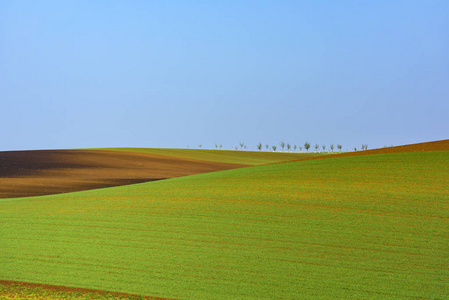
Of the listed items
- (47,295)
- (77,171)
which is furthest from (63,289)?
(77,171)

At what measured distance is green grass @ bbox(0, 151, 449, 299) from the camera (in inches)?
340

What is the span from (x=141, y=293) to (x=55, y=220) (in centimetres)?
570

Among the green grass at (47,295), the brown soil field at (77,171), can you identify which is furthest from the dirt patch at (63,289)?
the brown soil field at (77,171)

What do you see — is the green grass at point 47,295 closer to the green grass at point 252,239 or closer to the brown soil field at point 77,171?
the green grass at point 252,239

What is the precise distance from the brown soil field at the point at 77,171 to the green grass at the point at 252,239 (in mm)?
9369

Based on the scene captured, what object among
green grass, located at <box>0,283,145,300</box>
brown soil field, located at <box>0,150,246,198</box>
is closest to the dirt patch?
green grass, located at <box>0,283,145,300</box>

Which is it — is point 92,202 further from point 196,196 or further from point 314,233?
point 314,233

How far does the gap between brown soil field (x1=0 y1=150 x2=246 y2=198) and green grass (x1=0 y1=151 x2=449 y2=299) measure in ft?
30.7

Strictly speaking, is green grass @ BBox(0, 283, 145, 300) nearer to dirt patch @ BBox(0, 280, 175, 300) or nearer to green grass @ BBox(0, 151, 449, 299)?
dirt patch @ BBox(0, 280, 175, 300)

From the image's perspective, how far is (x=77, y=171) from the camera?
32.9 metres

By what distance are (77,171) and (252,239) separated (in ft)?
81.0

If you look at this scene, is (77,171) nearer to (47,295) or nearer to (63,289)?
(63,289)

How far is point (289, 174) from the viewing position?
17.4 m

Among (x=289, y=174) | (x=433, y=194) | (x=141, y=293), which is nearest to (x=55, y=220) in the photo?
(x=141, y=293)
